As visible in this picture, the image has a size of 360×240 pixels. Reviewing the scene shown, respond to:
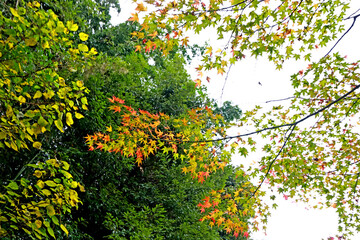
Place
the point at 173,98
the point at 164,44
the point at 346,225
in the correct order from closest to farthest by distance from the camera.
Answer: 1. the point at 164,44
2. the point at 346,225
3. the point at 173,98

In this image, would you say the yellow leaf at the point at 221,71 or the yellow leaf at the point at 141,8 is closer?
the yellow leaf at the point at 141,8

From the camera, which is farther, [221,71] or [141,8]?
[221,71]

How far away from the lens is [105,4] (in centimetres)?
1064

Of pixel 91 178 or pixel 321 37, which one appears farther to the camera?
pixel 91 178

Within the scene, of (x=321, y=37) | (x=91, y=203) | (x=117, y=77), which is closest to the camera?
(x=321, y=37)

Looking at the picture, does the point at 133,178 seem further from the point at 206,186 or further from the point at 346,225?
the point at 346,225

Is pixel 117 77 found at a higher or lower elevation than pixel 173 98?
lower

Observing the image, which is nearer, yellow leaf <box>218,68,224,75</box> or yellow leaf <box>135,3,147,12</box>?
yellow leaf <box>135,3,147,12</box>

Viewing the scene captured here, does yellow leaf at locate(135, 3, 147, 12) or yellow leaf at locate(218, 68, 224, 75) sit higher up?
yellow leaf at locate(218, 68, 224, 75)

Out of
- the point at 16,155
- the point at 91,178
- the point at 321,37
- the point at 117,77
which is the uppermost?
the point at 117,77

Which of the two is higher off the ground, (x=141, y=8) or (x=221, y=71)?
(x=221, y=71)

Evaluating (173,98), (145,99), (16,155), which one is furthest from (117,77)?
(16,155)

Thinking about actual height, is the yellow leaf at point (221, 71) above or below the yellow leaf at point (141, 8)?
above

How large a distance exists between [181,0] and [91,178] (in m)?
4.26
